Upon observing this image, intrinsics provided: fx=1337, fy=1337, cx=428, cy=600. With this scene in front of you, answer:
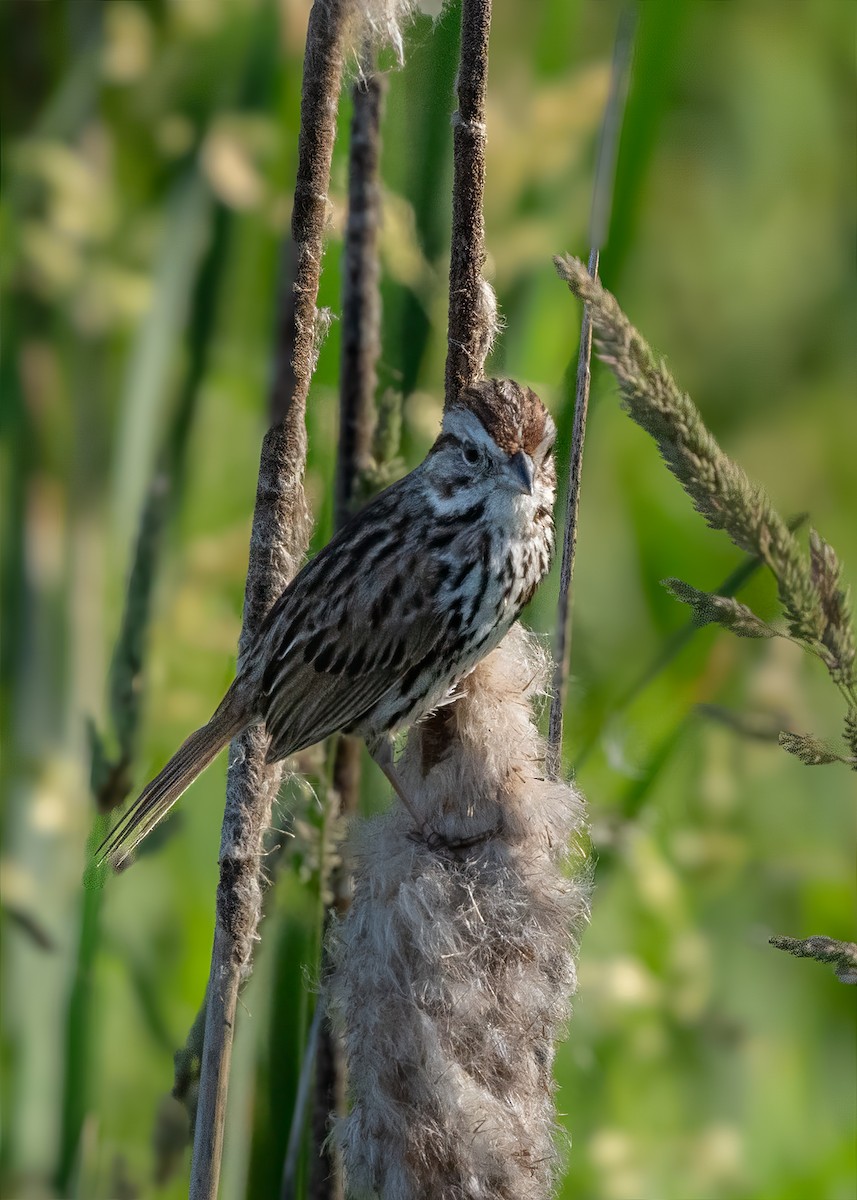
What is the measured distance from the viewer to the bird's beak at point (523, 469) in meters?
1.76

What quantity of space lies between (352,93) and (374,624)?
73 centimetres

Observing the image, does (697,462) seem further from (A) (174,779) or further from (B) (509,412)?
(A) (174,779)

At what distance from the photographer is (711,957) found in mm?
→ 2834

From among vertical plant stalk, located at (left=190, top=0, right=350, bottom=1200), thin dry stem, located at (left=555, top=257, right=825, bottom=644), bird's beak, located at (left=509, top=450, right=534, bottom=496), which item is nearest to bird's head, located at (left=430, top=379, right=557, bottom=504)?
bird's beak, located at (left=509, top=450, right=534, bottom=496)

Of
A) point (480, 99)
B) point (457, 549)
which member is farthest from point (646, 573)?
point (480, 99)

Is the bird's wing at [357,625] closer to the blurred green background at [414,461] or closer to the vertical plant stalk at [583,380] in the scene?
the blurred green background at [414,461]

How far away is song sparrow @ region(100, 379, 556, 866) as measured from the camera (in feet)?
6.03

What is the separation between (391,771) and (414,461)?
51 centimetres

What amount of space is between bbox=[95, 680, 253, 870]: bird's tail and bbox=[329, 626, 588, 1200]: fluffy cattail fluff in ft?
0.91

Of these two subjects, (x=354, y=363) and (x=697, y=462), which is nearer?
(x=697, y=462)

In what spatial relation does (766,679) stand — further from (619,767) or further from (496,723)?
(496,723)

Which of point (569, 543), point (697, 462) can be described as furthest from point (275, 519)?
point (697, 462)

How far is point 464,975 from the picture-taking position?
1548 millimetres

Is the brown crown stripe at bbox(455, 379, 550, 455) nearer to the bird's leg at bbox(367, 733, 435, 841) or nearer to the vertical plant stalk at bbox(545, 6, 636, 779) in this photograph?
the vertical plant stalk at bbox(545, 6, 636, 779)
